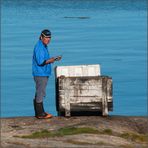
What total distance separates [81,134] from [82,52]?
15.9 meters

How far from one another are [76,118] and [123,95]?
6.03 metres

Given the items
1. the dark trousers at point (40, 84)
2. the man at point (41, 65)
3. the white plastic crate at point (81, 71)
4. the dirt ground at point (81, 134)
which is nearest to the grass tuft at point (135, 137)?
the dirt ground at point (81, 134)

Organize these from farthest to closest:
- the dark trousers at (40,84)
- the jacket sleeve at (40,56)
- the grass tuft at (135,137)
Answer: the dark trousers at (40,84) → the jacket sleeve at (40,56) → the grass tuft at (135,137)

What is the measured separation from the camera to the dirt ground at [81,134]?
1426 cm

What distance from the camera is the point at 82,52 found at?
30719mm

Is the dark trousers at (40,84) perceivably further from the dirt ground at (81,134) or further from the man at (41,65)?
the dirt ground at (81,134)

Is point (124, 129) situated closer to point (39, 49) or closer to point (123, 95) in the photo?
point (39, 49)

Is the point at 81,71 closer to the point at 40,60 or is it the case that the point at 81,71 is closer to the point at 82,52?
the point at 40,60

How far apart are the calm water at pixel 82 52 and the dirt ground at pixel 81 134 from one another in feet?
13.1

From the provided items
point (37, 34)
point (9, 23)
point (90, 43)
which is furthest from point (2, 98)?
point (9, 23)

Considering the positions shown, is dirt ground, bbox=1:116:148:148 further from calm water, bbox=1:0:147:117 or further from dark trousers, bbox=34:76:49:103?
calm water, bbox=1:0:147:117

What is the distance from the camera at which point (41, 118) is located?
16.7 metres

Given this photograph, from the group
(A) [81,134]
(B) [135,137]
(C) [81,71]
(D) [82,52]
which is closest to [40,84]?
(C) [81,71]

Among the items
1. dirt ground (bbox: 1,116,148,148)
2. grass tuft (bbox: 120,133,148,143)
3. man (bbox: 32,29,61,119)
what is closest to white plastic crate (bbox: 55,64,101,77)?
man (bbox: 32,29,61,119)
